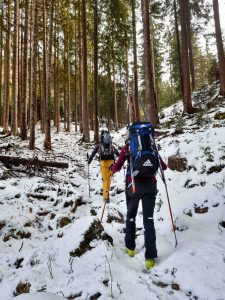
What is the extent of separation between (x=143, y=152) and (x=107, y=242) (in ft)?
5.93

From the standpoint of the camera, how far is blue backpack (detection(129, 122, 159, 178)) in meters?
4.81

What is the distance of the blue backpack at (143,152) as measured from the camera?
189 inches

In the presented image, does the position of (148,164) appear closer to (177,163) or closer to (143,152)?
(143,152)

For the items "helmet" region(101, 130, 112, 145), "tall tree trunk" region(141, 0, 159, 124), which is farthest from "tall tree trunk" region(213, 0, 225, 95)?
"helmet" region(101, 130, 112, 145)

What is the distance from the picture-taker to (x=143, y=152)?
4.83 meters

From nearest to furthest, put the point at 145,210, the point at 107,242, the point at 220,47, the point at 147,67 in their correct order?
the point at 145,210
the point at 107,242
the point at 147,67
the point at 220,47

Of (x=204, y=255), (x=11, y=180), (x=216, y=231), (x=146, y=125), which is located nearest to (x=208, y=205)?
(x=216, y=231)

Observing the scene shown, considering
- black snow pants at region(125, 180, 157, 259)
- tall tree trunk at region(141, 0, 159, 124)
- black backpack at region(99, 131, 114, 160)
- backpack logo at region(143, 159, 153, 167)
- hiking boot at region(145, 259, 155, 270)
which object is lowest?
hiking boot at region(145, 259, 155, 270)

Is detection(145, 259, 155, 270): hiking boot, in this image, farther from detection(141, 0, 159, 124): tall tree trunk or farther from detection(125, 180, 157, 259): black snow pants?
detection(141, 0, 159, 124): tall tree trunk

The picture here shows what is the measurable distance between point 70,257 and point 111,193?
15.5 feet

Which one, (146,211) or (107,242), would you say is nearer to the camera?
(146,211)

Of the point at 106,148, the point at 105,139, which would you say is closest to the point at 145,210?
the point at 106,148

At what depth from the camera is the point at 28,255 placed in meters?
4.88

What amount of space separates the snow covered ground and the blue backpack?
146 cm
